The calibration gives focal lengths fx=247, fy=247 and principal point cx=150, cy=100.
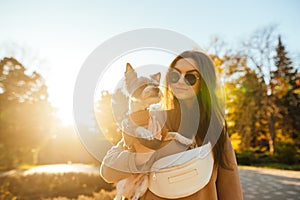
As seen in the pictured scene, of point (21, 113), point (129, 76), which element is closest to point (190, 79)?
point (129, 76)

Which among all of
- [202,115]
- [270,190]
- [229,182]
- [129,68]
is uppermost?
[129,68]

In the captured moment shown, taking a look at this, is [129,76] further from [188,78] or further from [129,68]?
[188,78]

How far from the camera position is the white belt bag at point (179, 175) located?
140 centimetres

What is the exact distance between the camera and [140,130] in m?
1.49

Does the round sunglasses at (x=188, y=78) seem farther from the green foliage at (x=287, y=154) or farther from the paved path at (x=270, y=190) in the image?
the green foliage at (x=287, y=154)

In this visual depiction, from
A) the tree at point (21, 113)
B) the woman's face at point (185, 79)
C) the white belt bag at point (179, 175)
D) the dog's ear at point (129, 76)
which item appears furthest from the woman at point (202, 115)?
the tree at point (21, 113)

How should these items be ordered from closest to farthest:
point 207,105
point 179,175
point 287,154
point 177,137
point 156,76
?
point 179,175
point 177,137
point 207,105
point 156,76
point 287,154

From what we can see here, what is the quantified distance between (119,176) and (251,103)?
24.6 m

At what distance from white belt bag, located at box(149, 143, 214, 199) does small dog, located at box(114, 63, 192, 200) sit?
0.09 metres

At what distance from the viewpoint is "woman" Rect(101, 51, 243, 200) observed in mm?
1616

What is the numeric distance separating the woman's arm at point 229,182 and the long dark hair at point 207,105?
30 mm

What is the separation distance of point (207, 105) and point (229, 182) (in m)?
0.53

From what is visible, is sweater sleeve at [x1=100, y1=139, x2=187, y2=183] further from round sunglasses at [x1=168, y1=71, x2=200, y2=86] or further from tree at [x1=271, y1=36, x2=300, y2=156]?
tree at [x1=271, y1=36, x2=300, y2=156]

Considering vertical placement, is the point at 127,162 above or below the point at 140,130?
below
